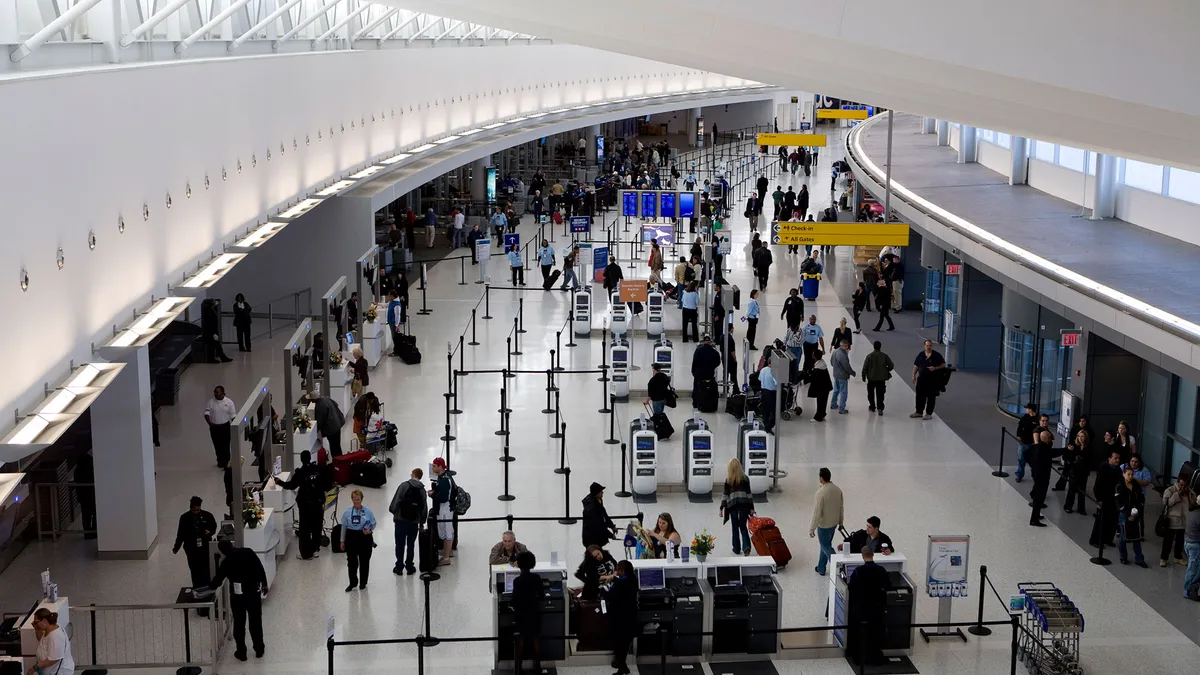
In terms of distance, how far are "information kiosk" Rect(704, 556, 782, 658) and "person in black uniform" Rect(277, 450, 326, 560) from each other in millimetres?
4638

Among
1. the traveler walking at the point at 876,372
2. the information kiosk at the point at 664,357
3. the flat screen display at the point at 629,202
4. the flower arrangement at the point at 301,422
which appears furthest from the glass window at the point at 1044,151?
the flower arrangement at the point at 301,422

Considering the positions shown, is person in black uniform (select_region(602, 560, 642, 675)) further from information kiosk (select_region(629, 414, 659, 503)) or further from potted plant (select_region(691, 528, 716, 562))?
information kiosk (select_region(629, 414, 659, 503))

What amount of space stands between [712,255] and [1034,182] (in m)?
6.81

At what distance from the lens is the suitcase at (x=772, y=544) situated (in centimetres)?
1437

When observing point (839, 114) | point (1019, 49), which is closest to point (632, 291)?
point (1019, 49)

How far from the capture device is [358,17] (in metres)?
31.8

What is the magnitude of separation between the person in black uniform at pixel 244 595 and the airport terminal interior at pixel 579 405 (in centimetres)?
3

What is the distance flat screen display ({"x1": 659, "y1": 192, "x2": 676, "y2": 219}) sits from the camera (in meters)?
37.8

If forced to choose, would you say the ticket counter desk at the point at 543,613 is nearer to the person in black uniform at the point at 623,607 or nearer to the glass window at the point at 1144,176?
the person in black uniform at the point at 623,607

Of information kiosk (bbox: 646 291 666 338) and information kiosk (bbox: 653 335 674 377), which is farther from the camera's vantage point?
information kiosk (bbox: 646 291 666 338)

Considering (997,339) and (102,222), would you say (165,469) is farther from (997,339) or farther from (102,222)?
(997,339)

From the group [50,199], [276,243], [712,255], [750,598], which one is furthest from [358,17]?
[750,598]

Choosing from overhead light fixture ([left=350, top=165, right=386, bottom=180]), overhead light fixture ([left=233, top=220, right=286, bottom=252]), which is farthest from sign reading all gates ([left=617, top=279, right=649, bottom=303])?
overhead light fixture ([left=350, top=165, right=386, bottom=180])

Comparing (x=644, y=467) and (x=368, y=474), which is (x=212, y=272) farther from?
(x=644, y=467)
